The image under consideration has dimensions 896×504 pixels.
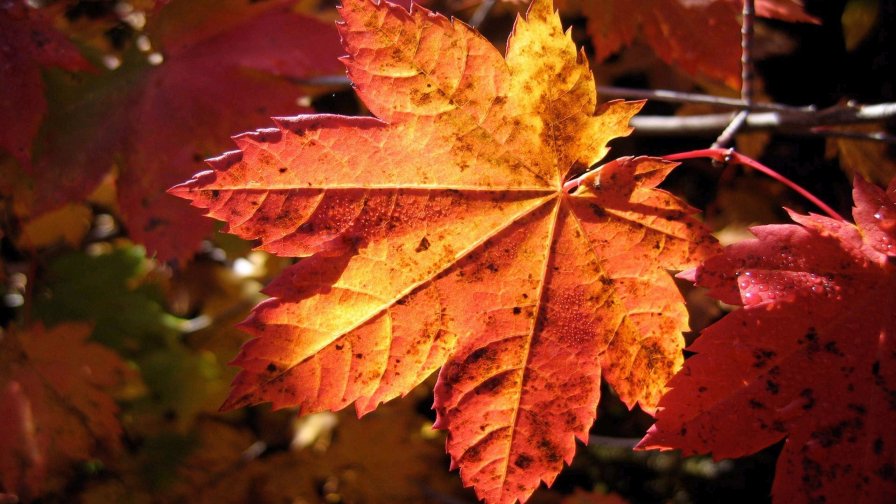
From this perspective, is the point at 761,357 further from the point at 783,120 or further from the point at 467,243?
the point at 783,120

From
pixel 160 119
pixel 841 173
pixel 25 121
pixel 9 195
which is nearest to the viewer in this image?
pixel 25 121

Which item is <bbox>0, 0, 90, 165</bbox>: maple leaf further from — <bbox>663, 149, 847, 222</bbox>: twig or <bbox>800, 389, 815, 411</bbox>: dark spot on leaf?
<bbox>800, 389, 815, 411</bbox>: dark spot on leaf

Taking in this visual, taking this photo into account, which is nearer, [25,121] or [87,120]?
[25,121]

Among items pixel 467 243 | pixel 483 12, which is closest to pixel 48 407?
pixel 467 243

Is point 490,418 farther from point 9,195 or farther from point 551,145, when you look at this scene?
point 9,195

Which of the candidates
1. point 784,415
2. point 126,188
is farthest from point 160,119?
point 784,415

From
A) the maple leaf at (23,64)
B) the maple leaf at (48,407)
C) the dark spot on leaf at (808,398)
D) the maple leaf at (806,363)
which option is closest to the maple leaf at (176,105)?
the maple leaf at (23,64)

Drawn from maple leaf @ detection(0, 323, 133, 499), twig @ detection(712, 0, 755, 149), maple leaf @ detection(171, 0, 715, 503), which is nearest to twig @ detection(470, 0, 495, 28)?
twig @ detection(712, 0, 755, 149)

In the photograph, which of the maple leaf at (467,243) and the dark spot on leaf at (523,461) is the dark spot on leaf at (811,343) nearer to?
the maple leaf at (467,243)
